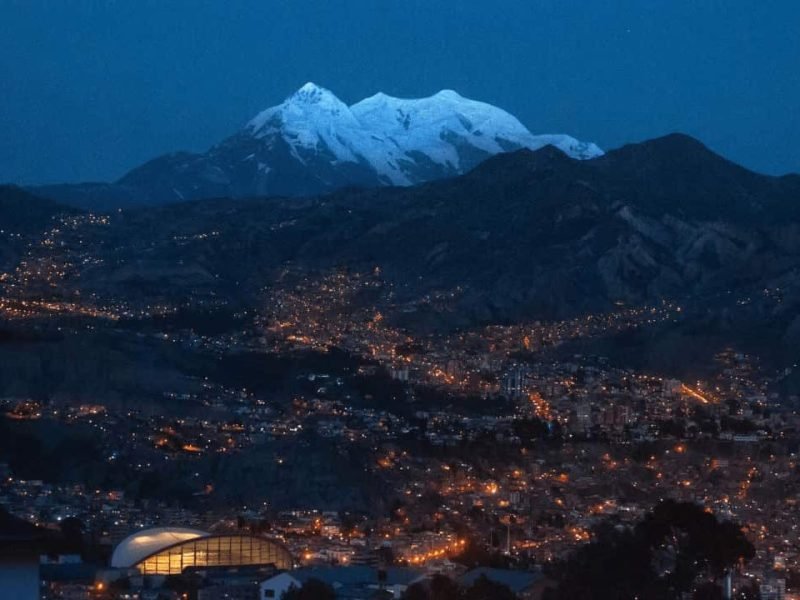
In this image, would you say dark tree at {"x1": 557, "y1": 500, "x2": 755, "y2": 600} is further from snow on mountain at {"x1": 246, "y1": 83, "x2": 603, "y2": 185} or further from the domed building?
snow on mountain at {"x1": 246, "y1": 83, "x2": 603, "y2": 185}

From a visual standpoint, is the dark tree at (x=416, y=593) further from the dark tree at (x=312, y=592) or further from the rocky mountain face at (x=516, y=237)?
the rocky mountain face at (x=516, y=237)

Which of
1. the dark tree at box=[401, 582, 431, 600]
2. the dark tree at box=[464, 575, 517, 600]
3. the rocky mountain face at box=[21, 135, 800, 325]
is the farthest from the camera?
the rocky mountain face at box=[21, 135, 800, 325]

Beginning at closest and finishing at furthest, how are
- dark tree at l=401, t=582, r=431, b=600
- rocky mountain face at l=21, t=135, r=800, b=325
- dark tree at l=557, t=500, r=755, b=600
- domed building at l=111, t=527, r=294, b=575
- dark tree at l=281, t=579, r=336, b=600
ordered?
dark tree at l=557, t=500, r=755, b=600
dark tree at l=401, t=582, r=431, b=600
dark tree at l=281, t=579, r=336, b=600
domed building at l=111, t=527, r=294, b=575
rocky mountain face at l=21, t=135, r=800, b=325

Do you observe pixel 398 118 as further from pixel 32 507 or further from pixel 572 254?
pixel 32 507

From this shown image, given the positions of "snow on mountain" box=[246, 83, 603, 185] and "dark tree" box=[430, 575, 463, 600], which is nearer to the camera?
"dark tree" box=[430, 575, 463, 600]

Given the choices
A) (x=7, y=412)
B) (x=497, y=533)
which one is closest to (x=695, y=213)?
(x=7, y=412)

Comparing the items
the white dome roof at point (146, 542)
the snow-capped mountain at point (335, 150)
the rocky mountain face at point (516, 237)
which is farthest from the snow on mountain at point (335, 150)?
the white dome roof at point (146, 542)

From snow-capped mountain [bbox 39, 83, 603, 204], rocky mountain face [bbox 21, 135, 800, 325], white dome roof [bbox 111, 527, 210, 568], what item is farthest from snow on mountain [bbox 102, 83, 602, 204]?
white dome roof [bbox 111, 527, 210, 568]
